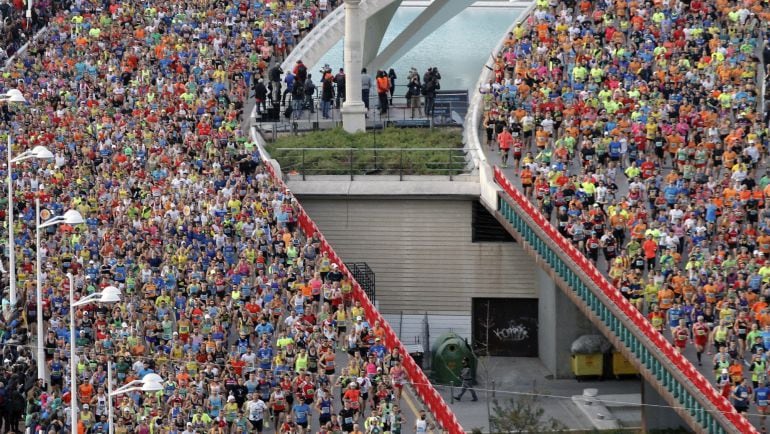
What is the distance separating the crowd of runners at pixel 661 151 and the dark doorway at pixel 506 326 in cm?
449

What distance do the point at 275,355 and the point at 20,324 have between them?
5.87 m

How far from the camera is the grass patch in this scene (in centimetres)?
6384

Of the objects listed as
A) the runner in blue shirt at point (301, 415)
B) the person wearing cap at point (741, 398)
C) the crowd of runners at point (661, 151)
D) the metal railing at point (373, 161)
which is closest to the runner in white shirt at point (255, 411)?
the runner in blue shirt at point (301, 415)

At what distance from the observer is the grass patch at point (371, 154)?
2514 inches

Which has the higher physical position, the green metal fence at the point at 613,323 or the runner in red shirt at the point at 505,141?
the runner in red shirt at the point at 505,141

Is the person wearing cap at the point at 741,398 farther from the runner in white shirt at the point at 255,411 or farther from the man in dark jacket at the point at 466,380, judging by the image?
the man in dark jacket at the point at 466,380

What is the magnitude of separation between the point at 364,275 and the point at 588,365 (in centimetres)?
722

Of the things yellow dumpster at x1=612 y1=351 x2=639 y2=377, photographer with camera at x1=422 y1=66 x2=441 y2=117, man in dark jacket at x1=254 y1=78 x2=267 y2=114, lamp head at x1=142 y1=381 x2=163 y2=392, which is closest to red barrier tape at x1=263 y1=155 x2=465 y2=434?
yellow dumpster at x1=612 y1=351 x2=639 y2=377

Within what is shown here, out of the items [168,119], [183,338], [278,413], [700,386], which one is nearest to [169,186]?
[168,119]

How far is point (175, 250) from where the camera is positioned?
182ft

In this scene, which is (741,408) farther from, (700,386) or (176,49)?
(176,49)

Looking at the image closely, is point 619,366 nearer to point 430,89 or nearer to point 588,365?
point 588,365

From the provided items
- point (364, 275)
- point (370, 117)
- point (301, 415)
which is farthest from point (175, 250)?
point (370, 117)

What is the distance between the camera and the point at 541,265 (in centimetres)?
5778
